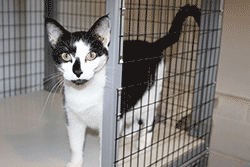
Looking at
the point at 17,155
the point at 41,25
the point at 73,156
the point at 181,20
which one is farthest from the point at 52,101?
the point at 181,20

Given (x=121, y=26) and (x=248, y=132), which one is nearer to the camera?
(x=121, y=26)

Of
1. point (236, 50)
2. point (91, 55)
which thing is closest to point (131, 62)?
point (91, 55)

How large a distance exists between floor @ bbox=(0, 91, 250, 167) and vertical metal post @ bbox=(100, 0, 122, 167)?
300mm

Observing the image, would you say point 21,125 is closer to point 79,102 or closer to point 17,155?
point 17,155

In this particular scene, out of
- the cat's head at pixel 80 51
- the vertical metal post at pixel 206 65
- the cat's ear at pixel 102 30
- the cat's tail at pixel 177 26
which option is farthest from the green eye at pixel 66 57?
the vertical metal post at pixel 206 65

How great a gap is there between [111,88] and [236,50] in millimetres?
1161

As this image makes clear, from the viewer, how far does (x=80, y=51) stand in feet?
3.36

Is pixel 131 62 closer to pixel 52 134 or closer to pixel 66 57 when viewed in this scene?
pixel 66 57

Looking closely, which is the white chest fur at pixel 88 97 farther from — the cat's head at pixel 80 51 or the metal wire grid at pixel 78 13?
the metal wire grid at pixel 78 13

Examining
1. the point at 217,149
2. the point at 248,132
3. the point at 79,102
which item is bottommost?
the point at 217,149

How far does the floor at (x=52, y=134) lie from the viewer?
1.37m

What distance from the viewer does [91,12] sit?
2025mm

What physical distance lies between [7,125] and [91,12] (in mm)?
946

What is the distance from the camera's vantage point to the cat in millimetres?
1023
